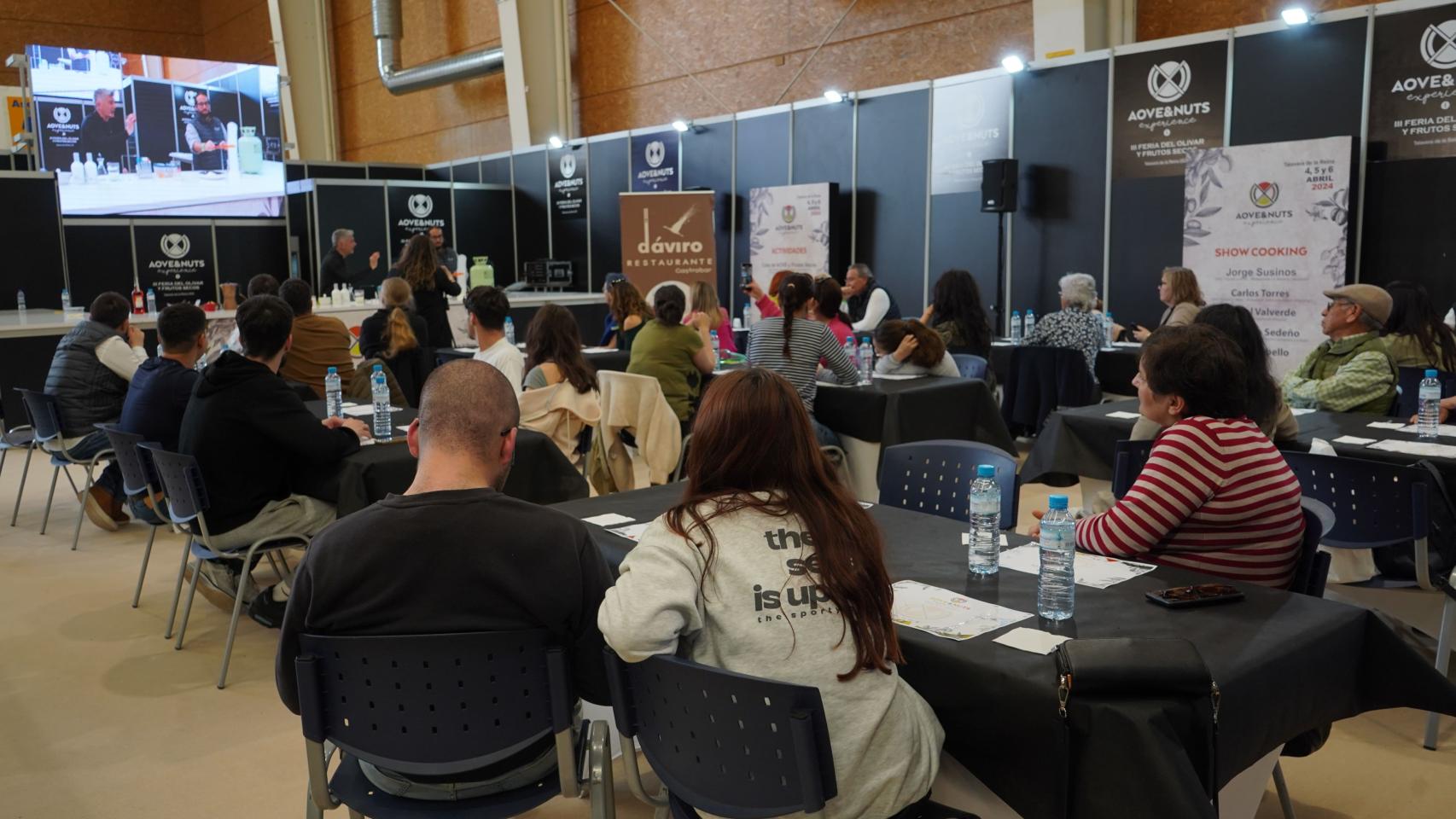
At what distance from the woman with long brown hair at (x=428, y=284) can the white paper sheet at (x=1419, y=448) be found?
562cm

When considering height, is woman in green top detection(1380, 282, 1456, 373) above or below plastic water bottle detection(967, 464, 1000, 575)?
above

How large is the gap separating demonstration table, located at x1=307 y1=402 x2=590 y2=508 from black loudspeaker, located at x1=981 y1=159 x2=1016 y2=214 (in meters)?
5.20

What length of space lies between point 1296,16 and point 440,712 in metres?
7.20

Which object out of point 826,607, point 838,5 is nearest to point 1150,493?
point 826,607

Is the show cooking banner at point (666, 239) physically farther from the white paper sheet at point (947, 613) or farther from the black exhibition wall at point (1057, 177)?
the white paper sheet at point (947, 613)

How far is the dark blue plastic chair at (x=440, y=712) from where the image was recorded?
1816mm

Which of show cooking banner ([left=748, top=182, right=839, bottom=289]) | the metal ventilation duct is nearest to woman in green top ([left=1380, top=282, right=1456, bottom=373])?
show cooking banner ([left=748, top=182, right=839, bottom=289])

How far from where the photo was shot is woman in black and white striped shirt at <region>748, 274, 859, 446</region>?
5340 millimetres

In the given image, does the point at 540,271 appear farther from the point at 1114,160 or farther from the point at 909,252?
the point at 1114,160

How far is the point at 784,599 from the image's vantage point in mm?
1679

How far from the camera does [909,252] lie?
9.66 m

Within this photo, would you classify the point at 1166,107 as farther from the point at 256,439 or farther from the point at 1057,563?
the point at 1057,563

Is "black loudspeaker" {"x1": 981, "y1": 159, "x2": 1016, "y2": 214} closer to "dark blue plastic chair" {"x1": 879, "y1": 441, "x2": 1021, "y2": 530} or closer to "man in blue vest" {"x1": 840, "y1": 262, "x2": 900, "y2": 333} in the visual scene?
"man in blue vest" {"x1": 840, "y1": 262, "x2": 900, "y2": 333}

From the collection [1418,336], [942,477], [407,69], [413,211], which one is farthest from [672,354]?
[407,69]
